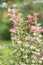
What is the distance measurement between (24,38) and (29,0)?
4.65 m

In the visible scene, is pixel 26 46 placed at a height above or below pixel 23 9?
below

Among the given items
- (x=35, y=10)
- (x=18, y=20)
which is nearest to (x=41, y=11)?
(x=35, y=10)

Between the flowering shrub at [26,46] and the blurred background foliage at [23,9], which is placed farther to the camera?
the blurred background foliage at [23,9]

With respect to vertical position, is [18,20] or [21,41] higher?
[18,20]

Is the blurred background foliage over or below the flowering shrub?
over

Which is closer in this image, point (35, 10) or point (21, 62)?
point (21, 62)

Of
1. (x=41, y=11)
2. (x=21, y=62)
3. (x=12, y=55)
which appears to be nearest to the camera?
(x=21, y=62)

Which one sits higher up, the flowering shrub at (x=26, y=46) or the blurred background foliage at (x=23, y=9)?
the blurred background foliage at (x=23, y=9)

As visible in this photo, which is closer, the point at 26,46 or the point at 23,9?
the point at 26,46

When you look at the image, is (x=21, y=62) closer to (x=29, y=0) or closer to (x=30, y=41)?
(x=30, y=41)

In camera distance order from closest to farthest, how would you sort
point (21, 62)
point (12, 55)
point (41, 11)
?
point (21, 62) < point (12, 55) < point (41, 11)

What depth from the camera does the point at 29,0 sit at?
8180mm

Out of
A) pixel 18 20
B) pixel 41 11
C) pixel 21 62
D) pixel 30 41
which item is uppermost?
pixel 41 11

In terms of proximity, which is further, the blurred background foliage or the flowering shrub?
the blurred background foliage
